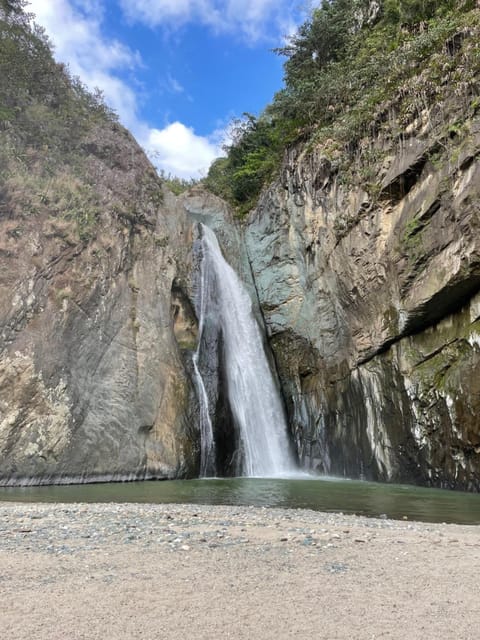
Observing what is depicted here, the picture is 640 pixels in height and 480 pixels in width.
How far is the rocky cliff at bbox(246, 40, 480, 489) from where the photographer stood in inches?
467

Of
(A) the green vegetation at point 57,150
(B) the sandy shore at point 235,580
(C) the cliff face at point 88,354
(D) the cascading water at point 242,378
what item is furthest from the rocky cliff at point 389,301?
(A) the green vegetation at point 57,150

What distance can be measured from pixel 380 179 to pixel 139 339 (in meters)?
9.47

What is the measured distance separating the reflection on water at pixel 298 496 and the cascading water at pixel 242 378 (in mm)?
3826

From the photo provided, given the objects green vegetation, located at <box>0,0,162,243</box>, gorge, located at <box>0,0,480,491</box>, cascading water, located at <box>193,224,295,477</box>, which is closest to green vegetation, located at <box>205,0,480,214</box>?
gorge, located at <box>0,0,480,491</box>

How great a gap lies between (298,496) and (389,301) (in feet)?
22.0

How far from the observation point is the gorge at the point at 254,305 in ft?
41.2

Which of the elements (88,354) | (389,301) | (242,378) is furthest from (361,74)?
(88,354)

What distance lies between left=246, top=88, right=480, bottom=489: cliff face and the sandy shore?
21.7ft

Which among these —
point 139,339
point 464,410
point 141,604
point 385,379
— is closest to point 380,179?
point 385,379

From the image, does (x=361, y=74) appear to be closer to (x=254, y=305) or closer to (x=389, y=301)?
(x=389, y=301)

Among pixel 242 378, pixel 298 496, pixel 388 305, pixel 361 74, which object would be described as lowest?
pixel 298 496

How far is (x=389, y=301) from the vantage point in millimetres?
14047

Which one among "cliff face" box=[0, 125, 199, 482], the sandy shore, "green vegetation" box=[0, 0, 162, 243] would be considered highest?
"green vegetation" box=[0, 0, 162, 243]

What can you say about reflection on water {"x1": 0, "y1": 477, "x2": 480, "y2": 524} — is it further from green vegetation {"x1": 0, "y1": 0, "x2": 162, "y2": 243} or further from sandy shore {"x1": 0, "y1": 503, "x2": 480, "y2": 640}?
green vegetation {"x1": 0, "y1": 0, "x2": 162, "y2": 243}
